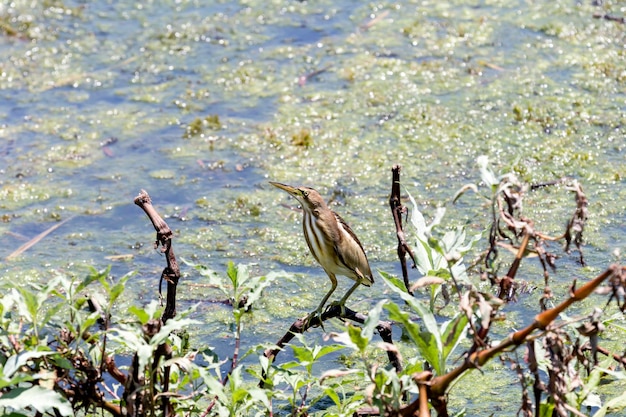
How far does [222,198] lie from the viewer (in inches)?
220

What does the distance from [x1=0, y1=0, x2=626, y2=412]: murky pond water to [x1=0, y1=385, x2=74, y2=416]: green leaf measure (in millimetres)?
2012

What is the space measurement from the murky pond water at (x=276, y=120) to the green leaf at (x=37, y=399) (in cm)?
201

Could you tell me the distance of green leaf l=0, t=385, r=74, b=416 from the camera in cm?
224

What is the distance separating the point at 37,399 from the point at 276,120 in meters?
4.25

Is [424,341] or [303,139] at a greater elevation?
[424,341]

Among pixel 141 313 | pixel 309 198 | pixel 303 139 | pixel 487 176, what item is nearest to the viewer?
pixel 487 176

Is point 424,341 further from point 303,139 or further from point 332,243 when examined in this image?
point 303,139

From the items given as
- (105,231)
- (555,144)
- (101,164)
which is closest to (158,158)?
(101,164)

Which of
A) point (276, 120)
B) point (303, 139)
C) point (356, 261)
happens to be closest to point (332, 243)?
point (356, 261)

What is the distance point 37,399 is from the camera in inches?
88.9

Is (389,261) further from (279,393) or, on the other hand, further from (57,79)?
(57,79)

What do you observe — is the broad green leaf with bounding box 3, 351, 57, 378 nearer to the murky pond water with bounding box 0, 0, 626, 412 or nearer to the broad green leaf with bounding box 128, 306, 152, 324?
the broad green leaf with bounding box 128, 306, 152, 324

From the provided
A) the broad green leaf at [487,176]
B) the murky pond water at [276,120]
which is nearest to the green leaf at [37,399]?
the broad green leaf at [487,176]

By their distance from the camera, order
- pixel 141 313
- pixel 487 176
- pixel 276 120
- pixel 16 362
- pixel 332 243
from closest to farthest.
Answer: pixel 487 176 < pixel 16 362 < pixel 141 313 < pixel 332 243 < pixel 276 120
